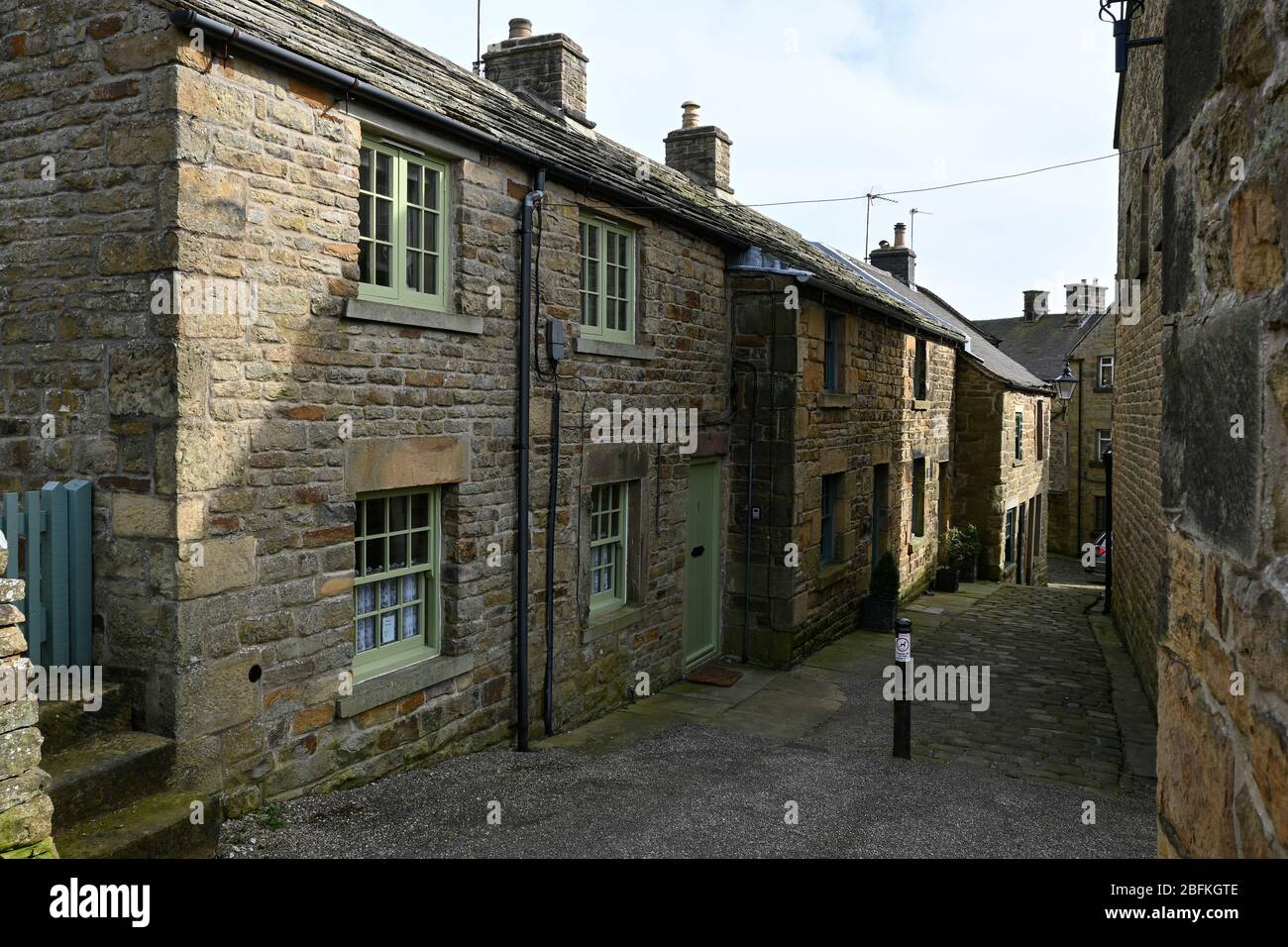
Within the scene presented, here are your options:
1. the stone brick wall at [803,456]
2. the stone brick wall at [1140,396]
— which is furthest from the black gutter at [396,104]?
the stone brick wall at [1140,396]

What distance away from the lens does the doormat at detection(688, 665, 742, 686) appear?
449 inches

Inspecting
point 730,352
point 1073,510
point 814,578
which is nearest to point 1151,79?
point 730,352

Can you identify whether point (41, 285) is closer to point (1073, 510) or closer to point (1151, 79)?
point (1151, 79)

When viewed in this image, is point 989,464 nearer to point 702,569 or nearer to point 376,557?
point 702,569

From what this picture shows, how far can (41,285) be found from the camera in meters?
6.27

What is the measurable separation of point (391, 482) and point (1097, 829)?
5.61 meters

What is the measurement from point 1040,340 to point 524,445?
142ft

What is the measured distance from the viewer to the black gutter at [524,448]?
27.8 feet

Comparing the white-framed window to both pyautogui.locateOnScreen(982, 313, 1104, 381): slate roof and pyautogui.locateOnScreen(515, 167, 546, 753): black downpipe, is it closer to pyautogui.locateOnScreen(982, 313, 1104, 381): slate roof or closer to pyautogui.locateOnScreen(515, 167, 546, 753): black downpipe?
pyautogui.locateOnScreen(982, 313, 1104, 381): slate roof

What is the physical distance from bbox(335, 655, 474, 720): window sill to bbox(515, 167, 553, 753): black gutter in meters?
0.67

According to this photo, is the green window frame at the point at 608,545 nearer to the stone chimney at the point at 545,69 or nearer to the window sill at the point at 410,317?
the window sill at the point at 410,317

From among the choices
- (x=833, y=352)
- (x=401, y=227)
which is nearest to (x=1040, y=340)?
(x=833, y=352)

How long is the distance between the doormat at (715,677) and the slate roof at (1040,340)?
3469 cm

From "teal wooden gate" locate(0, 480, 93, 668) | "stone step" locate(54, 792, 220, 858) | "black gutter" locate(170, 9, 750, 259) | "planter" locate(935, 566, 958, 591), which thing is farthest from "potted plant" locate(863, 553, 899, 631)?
"teal wooden gate" locate(0, 480, 93, 668)
